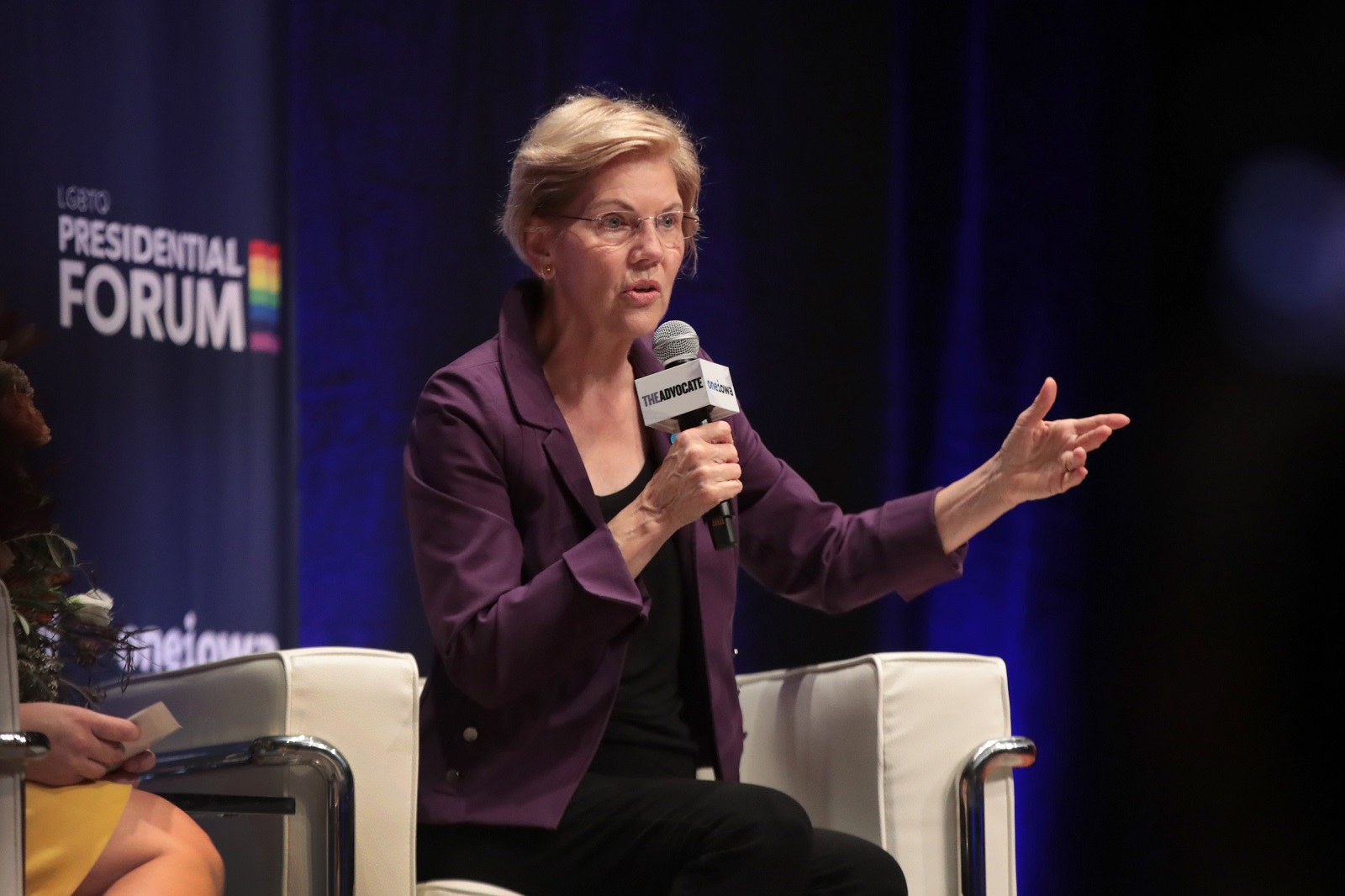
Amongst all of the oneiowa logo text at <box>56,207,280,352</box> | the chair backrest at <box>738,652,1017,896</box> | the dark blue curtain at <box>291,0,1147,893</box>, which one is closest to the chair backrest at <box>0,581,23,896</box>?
the chair backrest at <box>738,652,1017,896</box>

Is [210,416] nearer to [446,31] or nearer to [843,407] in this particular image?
[446,31]

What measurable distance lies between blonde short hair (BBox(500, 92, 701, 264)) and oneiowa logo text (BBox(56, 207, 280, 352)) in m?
1.08

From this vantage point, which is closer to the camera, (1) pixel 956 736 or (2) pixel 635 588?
(2) pixel 635 588

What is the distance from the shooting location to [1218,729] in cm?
319

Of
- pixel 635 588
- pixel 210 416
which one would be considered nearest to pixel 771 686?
pixel 635 588

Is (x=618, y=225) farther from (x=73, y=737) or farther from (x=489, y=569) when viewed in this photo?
(x=73, y=737)

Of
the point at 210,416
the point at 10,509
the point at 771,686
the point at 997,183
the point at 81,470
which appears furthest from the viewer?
the point at 997,183

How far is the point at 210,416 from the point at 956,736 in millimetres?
1659

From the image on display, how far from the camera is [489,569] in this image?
1789 mm

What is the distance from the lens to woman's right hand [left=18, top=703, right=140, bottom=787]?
163 cm

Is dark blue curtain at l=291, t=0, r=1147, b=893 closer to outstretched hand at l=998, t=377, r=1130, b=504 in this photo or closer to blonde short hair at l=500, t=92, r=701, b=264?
blonde short hair at l=500, t=92, r=701, b=264

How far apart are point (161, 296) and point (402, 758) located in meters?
1.46

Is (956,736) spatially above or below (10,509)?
below

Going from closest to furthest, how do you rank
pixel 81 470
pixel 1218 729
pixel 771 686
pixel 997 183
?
pixel 771 686 → pixel 81 470 → pixel 1218 729 → pixel 997 183
